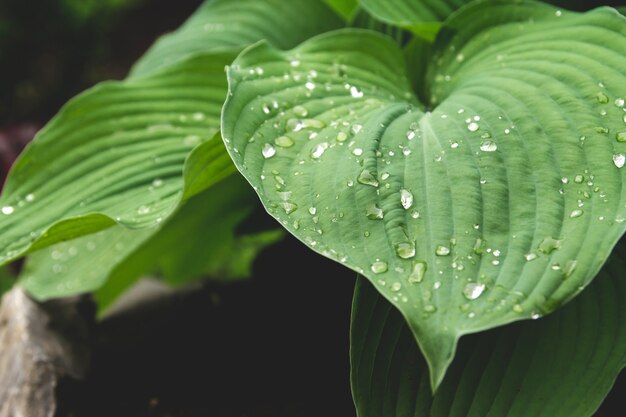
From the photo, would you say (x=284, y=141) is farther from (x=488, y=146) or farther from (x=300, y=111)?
(x=488, y=146)

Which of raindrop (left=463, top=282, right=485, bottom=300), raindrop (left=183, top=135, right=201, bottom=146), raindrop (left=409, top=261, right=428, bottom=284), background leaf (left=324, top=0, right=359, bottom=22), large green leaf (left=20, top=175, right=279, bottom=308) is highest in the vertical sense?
raindrop (left=409, top=261, right=428, bottom=284)

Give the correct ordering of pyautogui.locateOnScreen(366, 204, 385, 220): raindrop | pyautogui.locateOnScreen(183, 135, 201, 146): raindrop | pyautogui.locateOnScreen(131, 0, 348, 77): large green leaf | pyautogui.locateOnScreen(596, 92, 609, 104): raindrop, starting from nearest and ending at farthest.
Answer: pyautogui.locateOnScreen(366, 204, 385, 220): raindrop, pyautogui.locateOnScreen(596, 92, 609, 104): raindrop, pyautogui.locateOnScreen(183, 135, 201, 146): raindrop, pyautogui.locateOnScreen(131, 0, 348, 77): large green leaf

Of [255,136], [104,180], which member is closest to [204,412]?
[104,180]

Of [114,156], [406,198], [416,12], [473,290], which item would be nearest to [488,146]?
[406,198]

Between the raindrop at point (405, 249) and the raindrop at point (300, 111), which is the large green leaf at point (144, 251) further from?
the raindrop at point (405, 249)

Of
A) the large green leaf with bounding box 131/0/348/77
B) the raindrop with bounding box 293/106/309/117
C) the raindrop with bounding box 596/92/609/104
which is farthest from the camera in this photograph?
the large green leaf with bounding box 131/0/348/77

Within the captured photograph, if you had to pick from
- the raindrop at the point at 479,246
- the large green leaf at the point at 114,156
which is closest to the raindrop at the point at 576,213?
the raindrop at the point at 479,246

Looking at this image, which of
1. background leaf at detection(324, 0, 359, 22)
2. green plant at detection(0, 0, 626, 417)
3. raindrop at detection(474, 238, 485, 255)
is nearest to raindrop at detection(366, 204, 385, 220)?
green plant at detection(0, 0, 626, 417)

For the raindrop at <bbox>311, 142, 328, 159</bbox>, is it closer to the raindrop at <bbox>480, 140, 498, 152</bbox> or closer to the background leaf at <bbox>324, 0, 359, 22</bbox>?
the raindrop at <bbox>480, 140, 498, 152</bbox>
